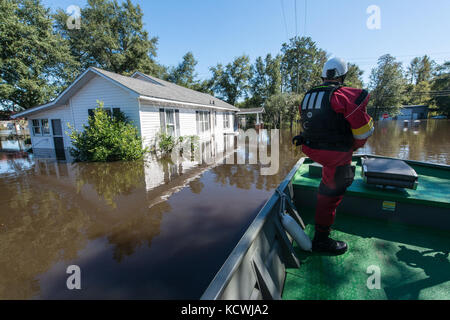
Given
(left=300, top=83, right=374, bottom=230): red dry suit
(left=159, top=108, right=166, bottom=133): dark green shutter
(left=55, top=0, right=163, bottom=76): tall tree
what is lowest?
(left=300, top=83, right=374, bottom=230): red dry suit

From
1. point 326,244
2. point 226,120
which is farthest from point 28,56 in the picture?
point 326,244

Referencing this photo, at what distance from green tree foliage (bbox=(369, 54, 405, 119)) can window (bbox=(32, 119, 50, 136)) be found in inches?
1964

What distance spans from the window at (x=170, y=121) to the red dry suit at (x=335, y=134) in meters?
10.5

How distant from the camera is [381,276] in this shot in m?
1.84

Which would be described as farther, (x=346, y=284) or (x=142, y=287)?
(x=142, y=287)

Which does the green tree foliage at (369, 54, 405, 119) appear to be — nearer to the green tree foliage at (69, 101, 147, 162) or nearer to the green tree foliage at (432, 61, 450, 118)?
the green tree foliage at (432, 61, 450, 118)

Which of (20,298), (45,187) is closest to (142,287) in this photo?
(20,298)

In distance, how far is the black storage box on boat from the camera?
8.38ft

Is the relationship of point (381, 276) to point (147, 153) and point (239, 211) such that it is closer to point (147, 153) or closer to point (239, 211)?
point (239, 211)

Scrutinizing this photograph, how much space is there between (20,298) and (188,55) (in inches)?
1591

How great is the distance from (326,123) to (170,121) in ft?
37.0

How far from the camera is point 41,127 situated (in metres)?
12.9

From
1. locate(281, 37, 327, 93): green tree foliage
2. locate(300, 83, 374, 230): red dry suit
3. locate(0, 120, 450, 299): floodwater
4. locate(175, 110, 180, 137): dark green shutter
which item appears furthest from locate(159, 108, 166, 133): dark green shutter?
locate(281, 37, 327, 93): green tree foliage
